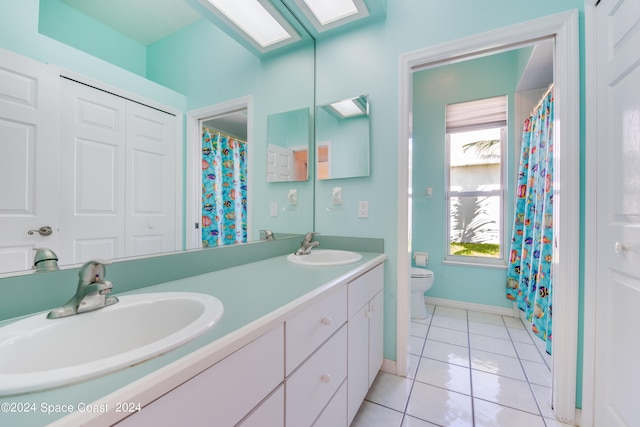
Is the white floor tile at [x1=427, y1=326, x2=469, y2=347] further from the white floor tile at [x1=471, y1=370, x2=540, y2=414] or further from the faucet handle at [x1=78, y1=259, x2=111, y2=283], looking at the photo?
the faucet handle at [x1=78, y1=259, x2=111, y2=283]

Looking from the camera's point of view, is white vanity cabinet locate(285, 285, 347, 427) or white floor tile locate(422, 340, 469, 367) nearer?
white vanity cabinet locate(285, 285, 347, 427)

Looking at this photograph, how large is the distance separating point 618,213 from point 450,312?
1950mm

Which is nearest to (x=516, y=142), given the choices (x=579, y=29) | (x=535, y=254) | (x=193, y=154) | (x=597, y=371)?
(x=535, y=254)

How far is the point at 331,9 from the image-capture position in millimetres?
1782

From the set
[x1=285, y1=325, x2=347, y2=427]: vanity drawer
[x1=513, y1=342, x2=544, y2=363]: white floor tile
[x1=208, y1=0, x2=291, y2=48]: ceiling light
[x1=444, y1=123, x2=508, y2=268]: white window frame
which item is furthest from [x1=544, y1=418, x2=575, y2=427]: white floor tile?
[x1=208, y1=0, x2=291, y2=48]: ceiling light

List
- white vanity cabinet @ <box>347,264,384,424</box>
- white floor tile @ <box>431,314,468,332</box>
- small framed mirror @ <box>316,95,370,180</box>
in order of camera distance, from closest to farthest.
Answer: white vanity cabinet @ <box>347,264,384,424</box>, small framed mirror @ <box>316,95,370,180</box>, white floor tile @ <box>431,314,468,332</box>

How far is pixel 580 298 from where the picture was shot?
1.32 m

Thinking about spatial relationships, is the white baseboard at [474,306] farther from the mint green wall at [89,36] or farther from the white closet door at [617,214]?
the mint green wall at [89,36]

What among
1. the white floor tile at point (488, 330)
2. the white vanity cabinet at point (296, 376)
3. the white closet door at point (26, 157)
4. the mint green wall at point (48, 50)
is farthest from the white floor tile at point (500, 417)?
the mint green wall at point (48, 50)

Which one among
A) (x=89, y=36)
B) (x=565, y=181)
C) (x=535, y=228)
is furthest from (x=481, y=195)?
(x=89, y=36)

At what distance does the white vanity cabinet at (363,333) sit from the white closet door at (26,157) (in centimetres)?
105

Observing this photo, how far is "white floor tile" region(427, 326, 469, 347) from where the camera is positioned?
2146 mm

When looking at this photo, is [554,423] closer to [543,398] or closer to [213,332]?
[543,398]

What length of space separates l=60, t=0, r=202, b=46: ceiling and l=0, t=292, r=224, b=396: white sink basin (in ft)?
2.71
